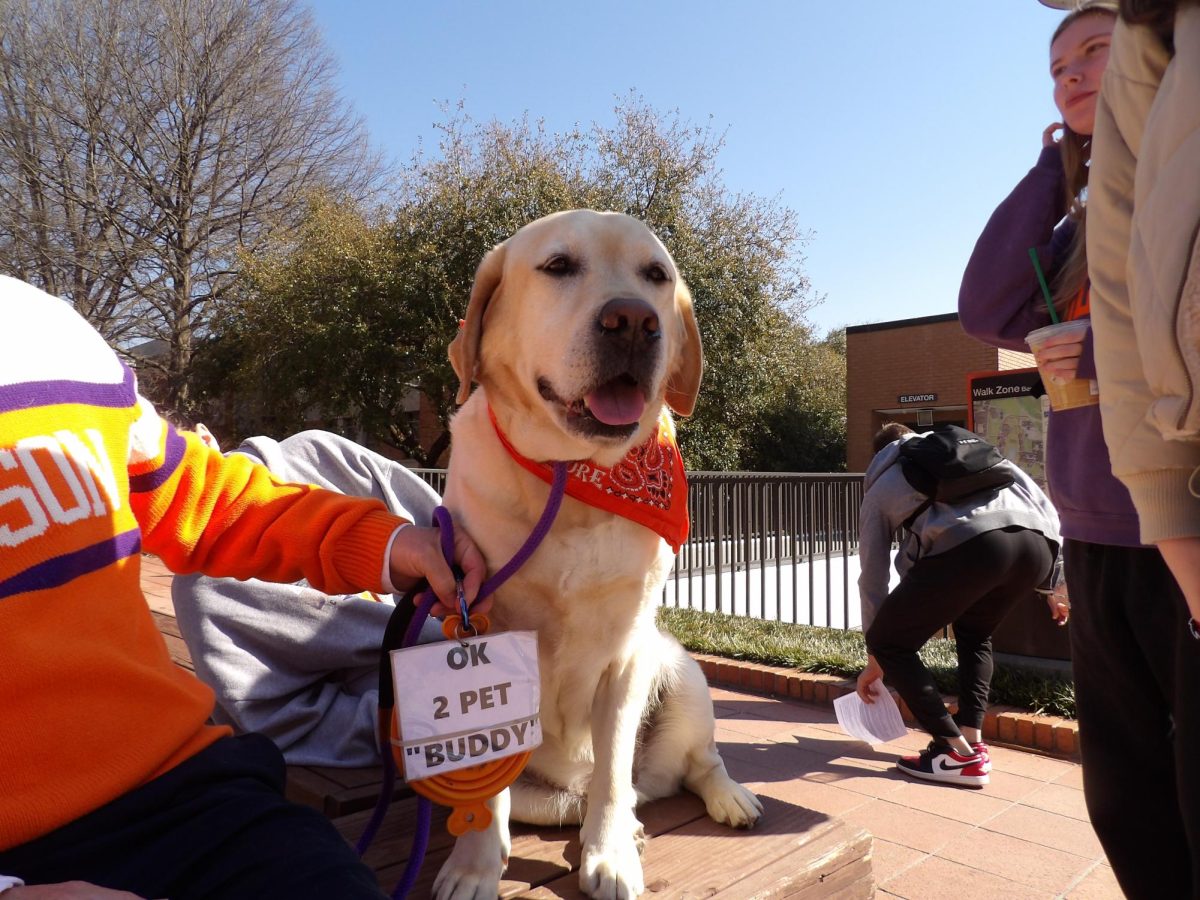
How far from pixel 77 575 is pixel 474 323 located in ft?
3.52

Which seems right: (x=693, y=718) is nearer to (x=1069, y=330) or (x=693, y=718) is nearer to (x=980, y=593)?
(x=1069, y=330)

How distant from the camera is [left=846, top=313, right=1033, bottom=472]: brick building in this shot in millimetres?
19734

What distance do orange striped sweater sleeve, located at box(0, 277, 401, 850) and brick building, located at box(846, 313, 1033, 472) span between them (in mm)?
19682

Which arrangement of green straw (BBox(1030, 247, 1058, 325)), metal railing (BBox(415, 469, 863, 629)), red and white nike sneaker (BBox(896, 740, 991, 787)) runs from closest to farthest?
green straw (BBox(1030, 247, 1058, 325)) → red and white nike sneaker (BBox(896, 740, 991, 787)) → metal railing (BBox(415, 469, 863, 629))

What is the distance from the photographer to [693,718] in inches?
81.8

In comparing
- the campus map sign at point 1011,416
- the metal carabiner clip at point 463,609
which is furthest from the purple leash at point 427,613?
the campus map sign at point 1011,416

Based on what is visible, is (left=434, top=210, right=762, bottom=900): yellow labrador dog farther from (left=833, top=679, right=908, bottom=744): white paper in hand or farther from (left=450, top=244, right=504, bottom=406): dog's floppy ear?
(left=833, top=679, right=908, bottom=744): white paper in hand

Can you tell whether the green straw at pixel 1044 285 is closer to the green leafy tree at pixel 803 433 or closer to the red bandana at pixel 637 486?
the red bandana at pixel 637 486

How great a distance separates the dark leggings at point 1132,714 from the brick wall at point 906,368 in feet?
62.3

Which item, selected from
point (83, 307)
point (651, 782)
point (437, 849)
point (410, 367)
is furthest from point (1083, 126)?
point (83, 307)

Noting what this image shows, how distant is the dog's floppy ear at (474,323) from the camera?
6.22ft

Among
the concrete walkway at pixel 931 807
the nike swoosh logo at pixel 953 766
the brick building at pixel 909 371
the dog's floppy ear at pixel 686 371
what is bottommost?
the concrete walkway at pixel 931 807

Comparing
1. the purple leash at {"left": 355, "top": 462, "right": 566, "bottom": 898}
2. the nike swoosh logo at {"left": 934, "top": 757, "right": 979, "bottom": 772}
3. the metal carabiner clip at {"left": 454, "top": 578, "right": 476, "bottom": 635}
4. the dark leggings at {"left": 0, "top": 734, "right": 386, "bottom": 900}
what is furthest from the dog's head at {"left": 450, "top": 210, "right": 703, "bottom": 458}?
the nike swoosh logo at {"left": 934, "top": 757, "right": 979, "bottom": 772}

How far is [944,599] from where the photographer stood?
3.50 meters
